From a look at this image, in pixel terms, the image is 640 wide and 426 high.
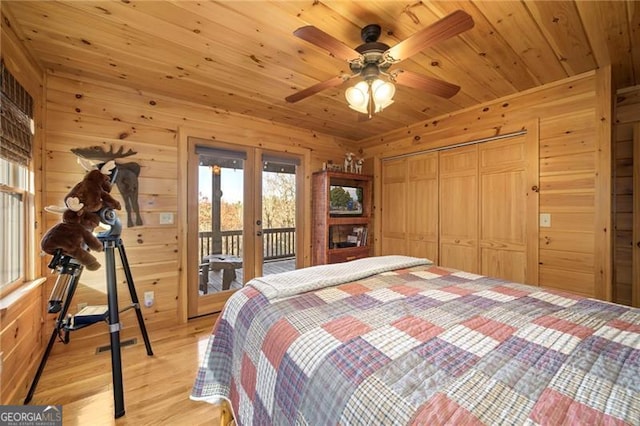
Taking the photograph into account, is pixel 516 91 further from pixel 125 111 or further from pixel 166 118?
pixel 125 111

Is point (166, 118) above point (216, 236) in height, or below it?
A: above

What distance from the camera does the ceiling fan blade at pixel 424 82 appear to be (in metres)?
1.66

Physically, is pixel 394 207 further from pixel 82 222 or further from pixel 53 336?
pixel 53 336

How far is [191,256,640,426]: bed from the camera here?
676 millimetres

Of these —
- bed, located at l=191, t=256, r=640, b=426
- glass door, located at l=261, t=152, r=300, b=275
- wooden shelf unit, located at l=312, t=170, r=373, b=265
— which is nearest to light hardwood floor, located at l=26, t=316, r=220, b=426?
bed, located at l=191, t=256, r=640, b=426

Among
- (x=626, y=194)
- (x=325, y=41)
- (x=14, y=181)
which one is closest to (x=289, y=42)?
(x=325, y=41)

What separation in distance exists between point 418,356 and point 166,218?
271 cm

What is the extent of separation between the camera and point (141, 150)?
8.64 feet

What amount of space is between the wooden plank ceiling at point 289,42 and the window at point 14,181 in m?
0.43

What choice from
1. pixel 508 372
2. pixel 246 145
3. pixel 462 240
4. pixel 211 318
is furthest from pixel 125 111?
pixel 462 240

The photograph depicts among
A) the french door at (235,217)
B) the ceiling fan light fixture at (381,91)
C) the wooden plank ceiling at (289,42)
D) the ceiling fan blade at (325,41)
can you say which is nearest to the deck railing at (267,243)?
the french door at (235,217)

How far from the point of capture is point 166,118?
2.76 m

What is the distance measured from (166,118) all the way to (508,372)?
323cm

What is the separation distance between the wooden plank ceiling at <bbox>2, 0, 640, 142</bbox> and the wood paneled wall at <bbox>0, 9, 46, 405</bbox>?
128 mm
